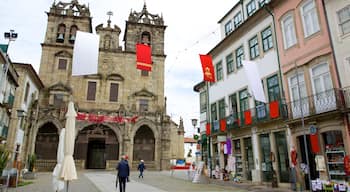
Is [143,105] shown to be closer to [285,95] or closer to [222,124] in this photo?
[222,124]

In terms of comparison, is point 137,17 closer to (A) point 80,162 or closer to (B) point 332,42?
(A) point 80,162

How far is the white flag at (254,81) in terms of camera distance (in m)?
13.2

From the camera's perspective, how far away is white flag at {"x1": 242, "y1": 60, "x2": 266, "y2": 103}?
43.2ft

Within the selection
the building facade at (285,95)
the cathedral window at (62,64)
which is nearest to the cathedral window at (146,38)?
the cathedral window at (62,64)

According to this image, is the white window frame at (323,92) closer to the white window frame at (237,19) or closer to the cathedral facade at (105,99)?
the white window frame at (237,19)

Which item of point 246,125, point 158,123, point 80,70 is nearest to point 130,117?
point 158,123

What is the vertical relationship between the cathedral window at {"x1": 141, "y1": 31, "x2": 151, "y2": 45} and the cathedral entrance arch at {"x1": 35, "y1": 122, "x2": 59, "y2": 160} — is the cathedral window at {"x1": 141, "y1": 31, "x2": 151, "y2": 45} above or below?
above

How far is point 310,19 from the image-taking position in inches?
496

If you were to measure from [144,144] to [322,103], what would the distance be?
78.1 feet

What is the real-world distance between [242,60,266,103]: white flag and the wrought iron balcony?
4.96 ft

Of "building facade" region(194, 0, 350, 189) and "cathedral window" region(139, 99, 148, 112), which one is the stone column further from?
"cathedral window" region(139, 99, 148, 112)

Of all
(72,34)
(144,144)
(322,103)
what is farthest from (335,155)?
(72,34)

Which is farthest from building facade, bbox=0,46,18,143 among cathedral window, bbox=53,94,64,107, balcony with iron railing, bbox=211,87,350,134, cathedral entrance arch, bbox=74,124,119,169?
balcony with iron railing, bbox=211,87,350,134

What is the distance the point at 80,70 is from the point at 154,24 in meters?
29.4
